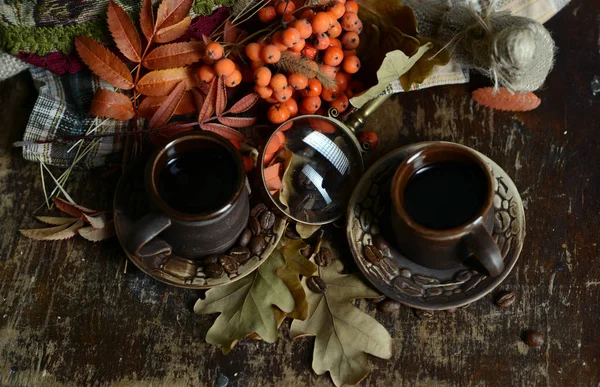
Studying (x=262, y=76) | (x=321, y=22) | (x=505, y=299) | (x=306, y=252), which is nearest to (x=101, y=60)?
(x=262, y=76)

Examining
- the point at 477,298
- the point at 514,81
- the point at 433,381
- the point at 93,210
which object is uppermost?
the point at 514,81

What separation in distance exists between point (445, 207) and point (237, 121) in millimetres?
424

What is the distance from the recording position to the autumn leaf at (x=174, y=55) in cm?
120

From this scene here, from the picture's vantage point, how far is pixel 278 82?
1.18 m

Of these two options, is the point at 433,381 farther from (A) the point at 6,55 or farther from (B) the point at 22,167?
(A) the point at 6,55

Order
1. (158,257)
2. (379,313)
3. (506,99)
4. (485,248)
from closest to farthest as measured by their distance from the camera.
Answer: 1. (485,248)
2. (158,257)
3. (379,313)
4. (506,99)

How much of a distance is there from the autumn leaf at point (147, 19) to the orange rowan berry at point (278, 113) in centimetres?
27

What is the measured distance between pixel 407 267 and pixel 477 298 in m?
0.13

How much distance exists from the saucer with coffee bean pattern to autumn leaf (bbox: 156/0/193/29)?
18.2 inches

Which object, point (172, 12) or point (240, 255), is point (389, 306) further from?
point (172, 12)

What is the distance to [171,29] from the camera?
1.21m

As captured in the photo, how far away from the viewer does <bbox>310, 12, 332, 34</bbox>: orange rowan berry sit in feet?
3.79

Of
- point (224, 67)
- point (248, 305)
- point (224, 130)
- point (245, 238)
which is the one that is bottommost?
point (248, 305)

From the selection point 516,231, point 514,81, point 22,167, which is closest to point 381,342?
point 516,231
